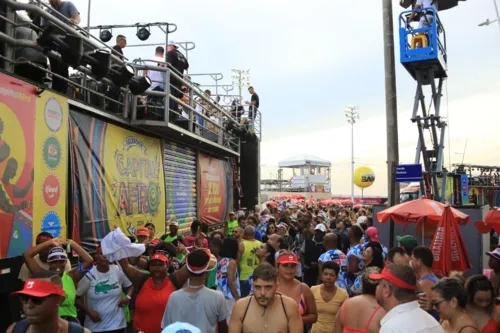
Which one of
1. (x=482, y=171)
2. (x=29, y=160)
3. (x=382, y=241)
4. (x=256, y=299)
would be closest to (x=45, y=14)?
Result: (x=29, y=160)

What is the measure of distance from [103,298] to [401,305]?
3.14 meters

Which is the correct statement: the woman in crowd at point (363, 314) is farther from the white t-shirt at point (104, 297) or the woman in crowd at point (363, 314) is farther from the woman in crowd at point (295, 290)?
the white t-shirt at point (104, 297)

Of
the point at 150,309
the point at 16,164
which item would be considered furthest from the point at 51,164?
the point at 150,309

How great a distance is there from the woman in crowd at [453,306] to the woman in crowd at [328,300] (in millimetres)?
1374

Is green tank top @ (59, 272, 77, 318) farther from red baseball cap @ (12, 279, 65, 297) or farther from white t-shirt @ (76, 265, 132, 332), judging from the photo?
red baseball cap @ (12, 279, 65, 297)

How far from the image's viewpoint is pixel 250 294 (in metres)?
4.59

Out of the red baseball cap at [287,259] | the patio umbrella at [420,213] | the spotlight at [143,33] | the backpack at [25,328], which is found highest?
the spotlight at [143,33]

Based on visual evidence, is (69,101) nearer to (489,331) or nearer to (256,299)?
(256,299)

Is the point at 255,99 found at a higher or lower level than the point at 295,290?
higher

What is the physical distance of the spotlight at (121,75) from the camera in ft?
26.0

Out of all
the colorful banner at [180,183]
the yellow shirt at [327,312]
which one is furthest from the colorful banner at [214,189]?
the yellow shirt at [327,312]

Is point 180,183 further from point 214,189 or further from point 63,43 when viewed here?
point 63,43

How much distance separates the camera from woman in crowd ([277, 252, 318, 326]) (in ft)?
15.0

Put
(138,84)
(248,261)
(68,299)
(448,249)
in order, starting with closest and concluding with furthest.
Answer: (68,299)
(248,261)
(448,249)
(138,84)
